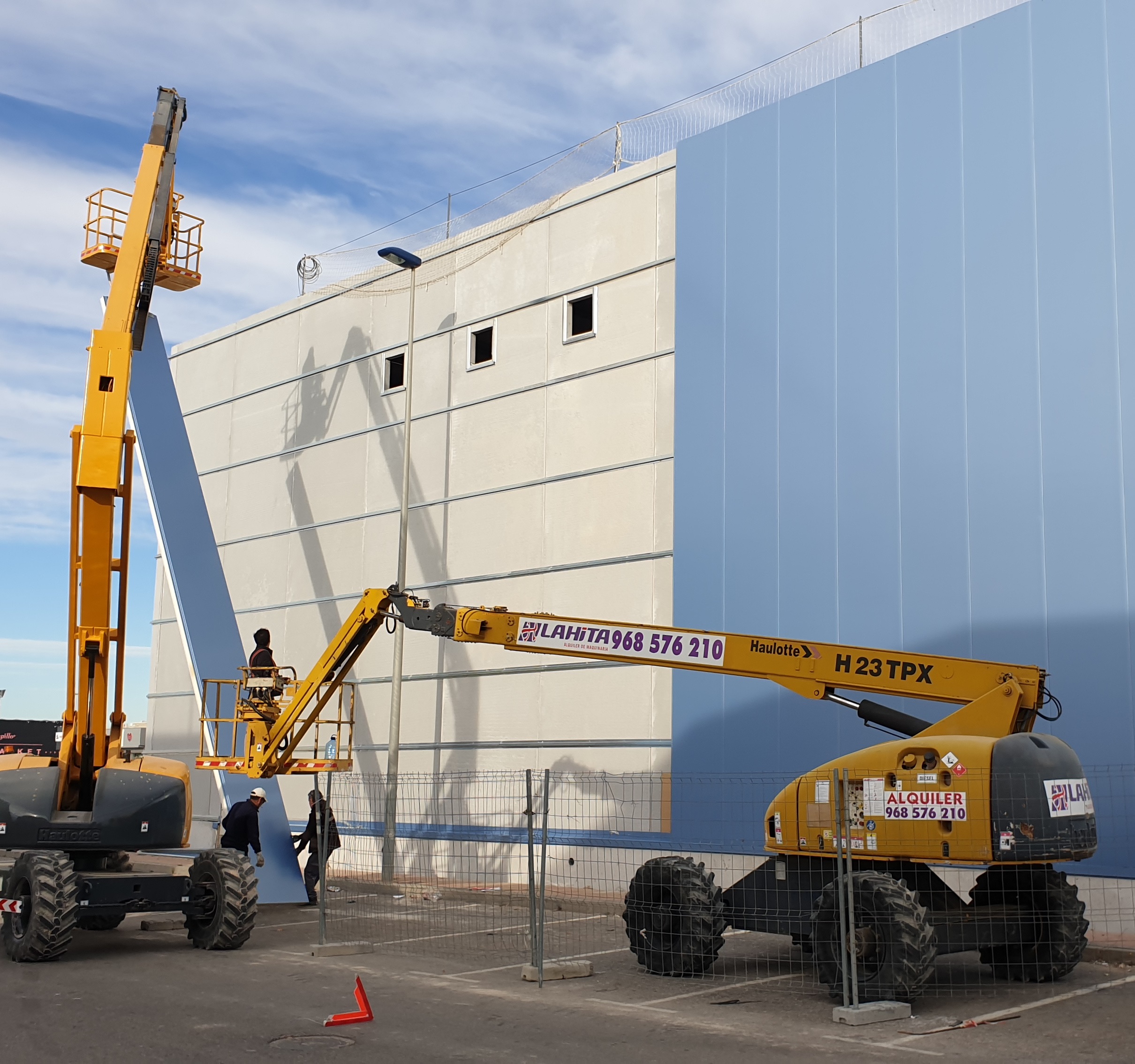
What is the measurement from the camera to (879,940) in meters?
10.1

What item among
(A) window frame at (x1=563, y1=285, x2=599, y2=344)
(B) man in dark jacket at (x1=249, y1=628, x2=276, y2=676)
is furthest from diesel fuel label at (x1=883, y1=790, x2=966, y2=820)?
(A) window frame at (x1=563, y1=285, x2=599, y2=344)

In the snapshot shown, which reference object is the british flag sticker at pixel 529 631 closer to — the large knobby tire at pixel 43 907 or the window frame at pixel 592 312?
the large knobby tire at pixel 43 907

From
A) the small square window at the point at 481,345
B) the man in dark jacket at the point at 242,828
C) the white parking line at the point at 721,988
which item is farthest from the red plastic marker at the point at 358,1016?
the small square window at the point at 481,345

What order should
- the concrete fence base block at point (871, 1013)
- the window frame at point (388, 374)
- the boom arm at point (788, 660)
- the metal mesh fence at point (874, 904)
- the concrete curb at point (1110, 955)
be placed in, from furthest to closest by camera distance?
1. the window frame at point (388, 374)
2. the concrete curb at point (1110, 955)
3. the boom arm at point (788, 660)
4. the metal mesh fence at point (874, 904)
5. the concrete fence base block at point (871, 1013)

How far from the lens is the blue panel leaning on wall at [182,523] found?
21.6 meters

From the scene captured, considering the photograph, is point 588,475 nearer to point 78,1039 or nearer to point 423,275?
point 423,275

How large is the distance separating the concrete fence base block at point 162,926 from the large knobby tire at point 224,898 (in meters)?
1.70

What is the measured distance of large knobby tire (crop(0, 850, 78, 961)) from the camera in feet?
39.9

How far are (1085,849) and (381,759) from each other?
1620 cm

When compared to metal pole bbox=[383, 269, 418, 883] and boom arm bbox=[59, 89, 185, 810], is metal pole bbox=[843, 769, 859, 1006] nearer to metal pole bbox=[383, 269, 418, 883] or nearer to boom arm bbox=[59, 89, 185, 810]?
boom arm bbox=[59, 89, 185, 810]

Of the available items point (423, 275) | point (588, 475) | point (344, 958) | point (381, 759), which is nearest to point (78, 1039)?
point (344, 958)

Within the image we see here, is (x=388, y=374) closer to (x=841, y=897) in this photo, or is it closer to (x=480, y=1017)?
(x=480, y=1017)

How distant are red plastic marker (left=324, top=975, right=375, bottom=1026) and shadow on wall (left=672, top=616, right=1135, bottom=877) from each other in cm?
896

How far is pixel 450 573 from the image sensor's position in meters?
23.8
